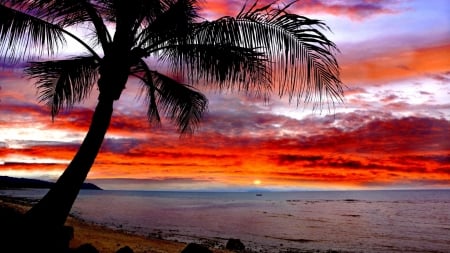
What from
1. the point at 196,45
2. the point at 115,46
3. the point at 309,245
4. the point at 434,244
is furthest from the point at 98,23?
the point at 434,244

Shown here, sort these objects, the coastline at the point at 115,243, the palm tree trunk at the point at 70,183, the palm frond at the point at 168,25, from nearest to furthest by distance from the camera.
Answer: the palm tree trunk at the point at 70,183 < the palm frond at the point at 168,25 < the coastline at the point at 115,243

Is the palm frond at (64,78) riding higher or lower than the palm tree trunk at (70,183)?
higher

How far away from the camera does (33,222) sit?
18.8 ft

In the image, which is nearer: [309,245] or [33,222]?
[33,222]

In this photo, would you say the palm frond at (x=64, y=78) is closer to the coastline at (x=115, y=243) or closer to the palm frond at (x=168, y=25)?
the palm frond at (x=168, y=25)

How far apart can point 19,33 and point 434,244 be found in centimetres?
2979

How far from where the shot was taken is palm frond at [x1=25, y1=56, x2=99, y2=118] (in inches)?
318

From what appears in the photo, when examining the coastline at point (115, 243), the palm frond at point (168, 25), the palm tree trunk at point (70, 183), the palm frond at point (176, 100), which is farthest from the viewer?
the coastline at point (115, 243)

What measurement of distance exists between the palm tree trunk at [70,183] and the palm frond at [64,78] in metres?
1.98

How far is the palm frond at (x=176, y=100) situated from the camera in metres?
8.49

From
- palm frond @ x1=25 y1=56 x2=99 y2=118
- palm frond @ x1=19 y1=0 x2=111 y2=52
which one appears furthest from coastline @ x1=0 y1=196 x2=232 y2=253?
palm frond @ x1=19 y1=0 x2=111 y2=52

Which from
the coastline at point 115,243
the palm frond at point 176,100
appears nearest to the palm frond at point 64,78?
the palm frond at point 176,100

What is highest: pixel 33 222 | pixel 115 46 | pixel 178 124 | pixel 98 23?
pixel 98 23

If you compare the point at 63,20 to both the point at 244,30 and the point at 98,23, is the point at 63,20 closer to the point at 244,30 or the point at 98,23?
Answer: the point at 98,23
